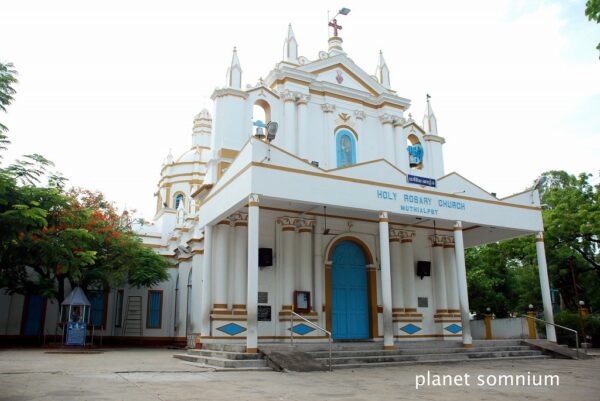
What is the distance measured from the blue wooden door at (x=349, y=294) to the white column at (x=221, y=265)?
3.72m

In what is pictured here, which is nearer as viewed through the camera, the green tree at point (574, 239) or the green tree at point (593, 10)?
the green tree at point (593, 10)

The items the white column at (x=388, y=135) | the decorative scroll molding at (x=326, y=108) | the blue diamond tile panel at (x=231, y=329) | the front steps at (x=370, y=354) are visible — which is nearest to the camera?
the front steps at (x=370, y=354)

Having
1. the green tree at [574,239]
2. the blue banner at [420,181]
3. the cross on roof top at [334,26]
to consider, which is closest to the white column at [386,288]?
the blue banner at [420,181]

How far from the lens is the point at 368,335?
1717 cm

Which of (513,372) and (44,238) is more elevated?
(44,238)

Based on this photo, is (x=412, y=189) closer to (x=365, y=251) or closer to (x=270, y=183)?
(x=365, y=251)

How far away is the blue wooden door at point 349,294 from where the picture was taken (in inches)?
661

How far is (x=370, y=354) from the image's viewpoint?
12992 mm

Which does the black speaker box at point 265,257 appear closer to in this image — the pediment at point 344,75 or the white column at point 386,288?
the white column at point 386,288

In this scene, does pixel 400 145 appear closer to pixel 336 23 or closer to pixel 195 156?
pixel 336 23

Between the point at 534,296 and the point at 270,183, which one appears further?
the point at 534,296

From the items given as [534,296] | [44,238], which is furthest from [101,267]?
[534,296]

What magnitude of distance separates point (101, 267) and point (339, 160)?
36.3 feet

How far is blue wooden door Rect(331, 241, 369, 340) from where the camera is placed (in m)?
16.8
